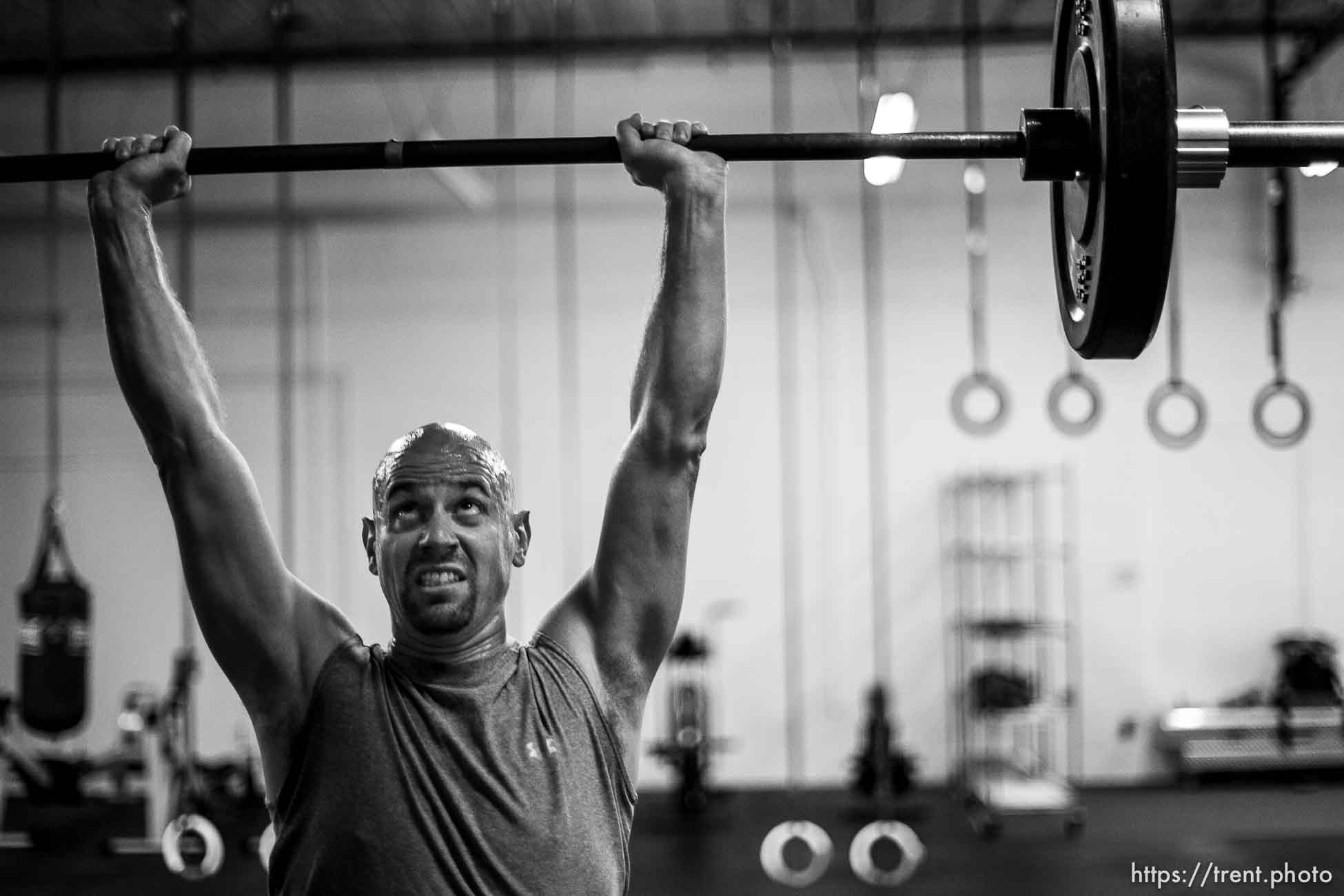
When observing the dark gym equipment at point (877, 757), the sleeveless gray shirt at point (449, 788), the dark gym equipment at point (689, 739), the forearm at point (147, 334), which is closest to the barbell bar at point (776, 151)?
the forearm at point (147, 334)

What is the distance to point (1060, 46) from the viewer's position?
145cm

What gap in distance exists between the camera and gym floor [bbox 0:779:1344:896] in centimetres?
523

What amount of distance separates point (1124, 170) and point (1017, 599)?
21.2 feet

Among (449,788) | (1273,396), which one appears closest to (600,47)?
(1273,396)

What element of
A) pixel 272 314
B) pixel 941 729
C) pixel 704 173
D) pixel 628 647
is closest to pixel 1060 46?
pixel 704 173

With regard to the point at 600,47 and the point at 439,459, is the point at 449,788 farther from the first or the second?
the point at 600,47

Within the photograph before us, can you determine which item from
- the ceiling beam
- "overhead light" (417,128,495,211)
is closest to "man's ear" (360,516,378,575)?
"overhead light" (417,128,495,211)

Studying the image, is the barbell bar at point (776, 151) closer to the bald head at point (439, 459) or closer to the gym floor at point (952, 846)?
the bald head at point (439, 459)

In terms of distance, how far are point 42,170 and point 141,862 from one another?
5.30m

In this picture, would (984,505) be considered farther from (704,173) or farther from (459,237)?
(704,173)

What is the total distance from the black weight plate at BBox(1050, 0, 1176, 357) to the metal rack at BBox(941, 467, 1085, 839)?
18.7ft

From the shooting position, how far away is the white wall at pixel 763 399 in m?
7.28

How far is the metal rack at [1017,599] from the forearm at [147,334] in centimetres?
599

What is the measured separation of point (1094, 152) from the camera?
4.17 ft
